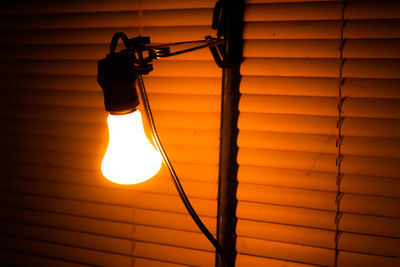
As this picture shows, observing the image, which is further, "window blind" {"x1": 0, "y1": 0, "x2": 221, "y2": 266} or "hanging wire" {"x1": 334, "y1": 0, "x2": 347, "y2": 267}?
"window blind" {"x1": 0, "y1": 0, "x2": 221, "y2": 266}

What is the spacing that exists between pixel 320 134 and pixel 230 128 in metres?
0.33

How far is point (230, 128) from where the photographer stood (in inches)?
42.6

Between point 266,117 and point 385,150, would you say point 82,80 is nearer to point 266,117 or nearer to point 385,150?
→ point 266,117

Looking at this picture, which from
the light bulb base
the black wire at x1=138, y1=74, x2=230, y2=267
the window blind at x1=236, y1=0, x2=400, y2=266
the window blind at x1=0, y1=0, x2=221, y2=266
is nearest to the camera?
the light bulb base

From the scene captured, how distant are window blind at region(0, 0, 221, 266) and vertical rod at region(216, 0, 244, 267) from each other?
0.22ft

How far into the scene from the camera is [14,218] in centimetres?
144

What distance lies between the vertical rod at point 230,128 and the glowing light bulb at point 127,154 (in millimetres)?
316

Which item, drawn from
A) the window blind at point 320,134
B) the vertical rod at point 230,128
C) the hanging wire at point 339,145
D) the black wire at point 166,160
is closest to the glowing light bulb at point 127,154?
the black wire at point 166,160

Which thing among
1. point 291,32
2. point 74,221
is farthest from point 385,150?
point 74,221

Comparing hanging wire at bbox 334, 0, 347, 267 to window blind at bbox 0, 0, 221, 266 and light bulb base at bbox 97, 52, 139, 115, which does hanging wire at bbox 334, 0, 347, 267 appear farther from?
light bulb base at bbox 97, 52, 139, 115

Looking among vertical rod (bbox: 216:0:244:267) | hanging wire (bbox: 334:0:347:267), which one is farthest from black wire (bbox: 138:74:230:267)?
hanging wire (bbox: 334:0:347:267)

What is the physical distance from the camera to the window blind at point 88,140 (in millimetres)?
1183

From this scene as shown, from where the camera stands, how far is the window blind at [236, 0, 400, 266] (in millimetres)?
1042

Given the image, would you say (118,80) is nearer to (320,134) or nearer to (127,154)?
(127,154)
